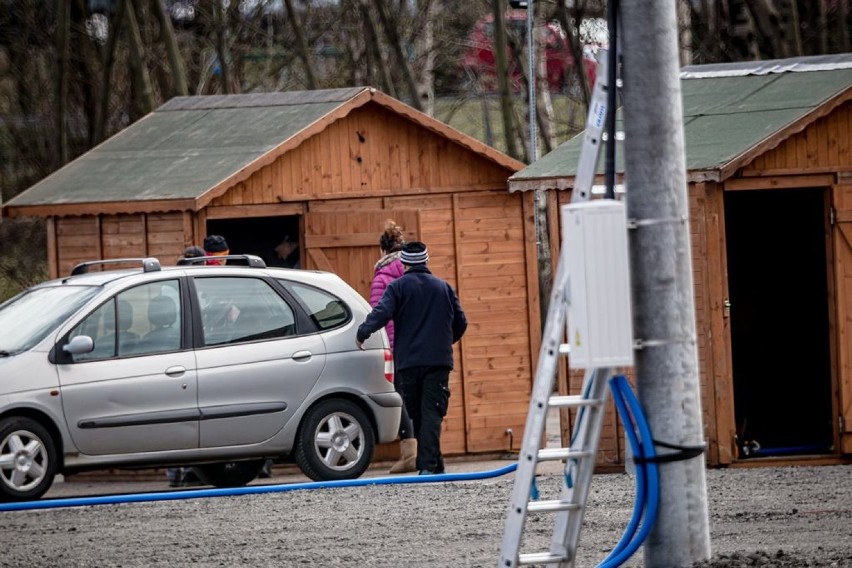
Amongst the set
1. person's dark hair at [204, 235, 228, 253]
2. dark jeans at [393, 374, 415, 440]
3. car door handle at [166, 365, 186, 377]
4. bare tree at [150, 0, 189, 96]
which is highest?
bare tree at [150, 0, 189, 96]

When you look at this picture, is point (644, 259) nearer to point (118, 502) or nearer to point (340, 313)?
point (118, 502)

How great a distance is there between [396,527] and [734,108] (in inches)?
238

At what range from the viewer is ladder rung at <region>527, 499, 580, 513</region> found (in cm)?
660

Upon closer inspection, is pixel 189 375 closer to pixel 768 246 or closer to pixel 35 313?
pixel 35 313

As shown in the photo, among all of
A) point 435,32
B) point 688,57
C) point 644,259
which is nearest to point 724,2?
point 688,57

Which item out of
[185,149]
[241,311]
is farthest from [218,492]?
[185,149]

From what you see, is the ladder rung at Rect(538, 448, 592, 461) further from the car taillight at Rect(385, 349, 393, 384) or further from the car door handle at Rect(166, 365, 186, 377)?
the car taillight at Rect(385, 349, 393, 384)

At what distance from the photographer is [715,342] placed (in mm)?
13008

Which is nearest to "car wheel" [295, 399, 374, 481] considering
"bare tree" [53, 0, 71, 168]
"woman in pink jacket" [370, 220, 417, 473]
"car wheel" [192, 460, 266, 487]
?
"woman in pink jacket" [370, 220, 417, 473]

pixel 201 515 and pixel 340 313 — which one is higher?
pixel 340 313

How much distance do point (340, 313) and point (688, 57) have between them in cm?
1455

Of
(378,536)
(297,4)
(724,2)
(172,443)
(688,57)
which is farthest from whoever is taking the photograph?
(297,4)

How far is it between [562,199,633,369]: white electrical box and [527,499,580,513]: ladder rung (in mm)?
664

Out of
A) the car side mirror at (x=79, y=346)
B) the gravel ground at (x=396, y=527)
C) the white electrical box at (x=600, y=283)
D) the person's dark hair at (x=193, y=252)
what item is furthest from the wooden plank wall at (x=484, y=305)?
the white electrical box at (x=600, y=283)
